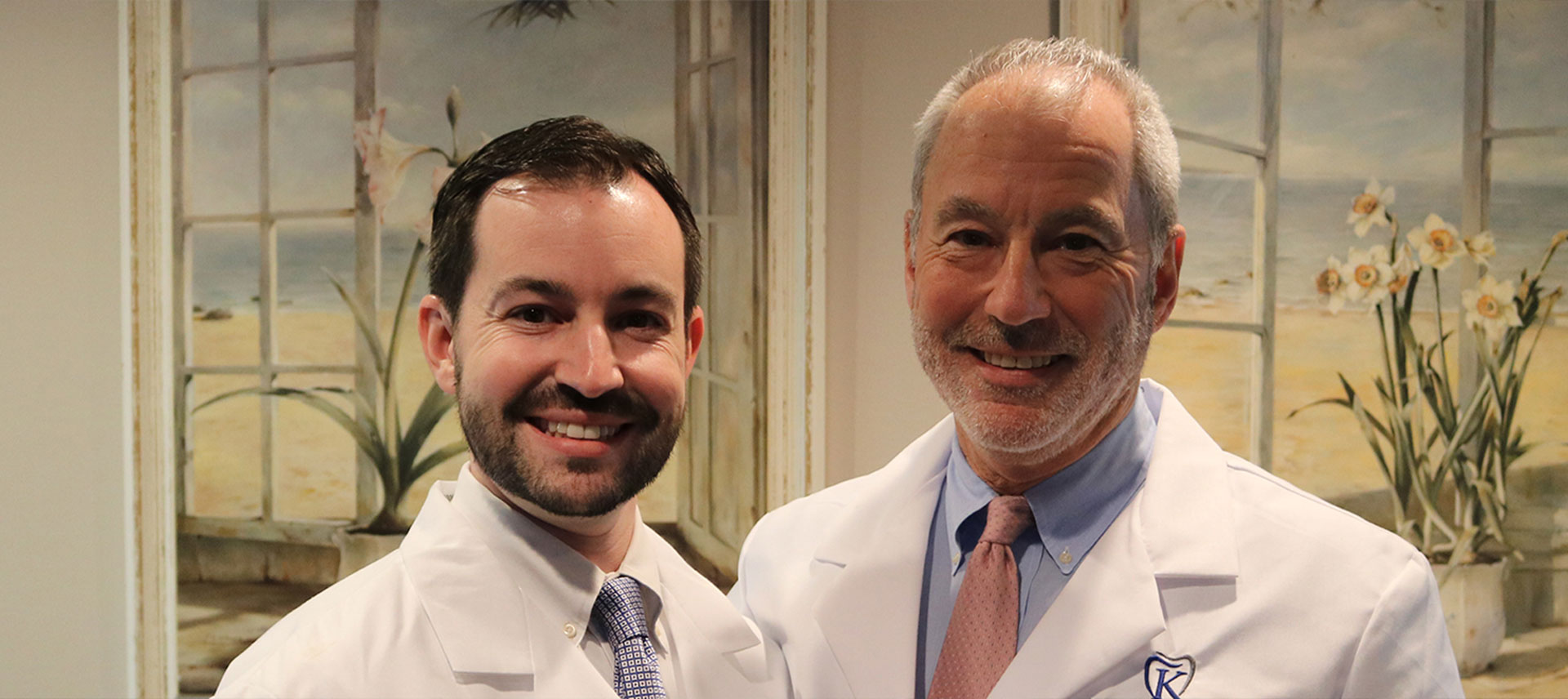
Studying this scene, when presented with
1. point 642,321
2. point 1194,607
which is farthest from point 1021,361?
point 642,321

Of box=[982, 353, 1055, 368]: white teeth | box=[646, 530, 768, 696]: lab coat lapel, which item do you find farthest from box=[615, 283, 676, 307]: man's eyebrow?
box=[982, 353, 1055, 368]: white teeth

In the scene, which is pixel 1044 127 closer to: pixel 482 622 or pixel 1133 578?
pixel 1133 578

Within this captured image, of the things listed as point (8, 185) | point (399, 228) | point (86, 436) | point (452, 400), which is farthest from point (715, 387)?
point (8, 185)

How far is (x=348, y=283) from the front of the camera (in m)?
2.60

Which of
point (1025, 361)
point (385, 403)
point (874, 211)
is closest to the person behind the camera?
point (1025, 361)

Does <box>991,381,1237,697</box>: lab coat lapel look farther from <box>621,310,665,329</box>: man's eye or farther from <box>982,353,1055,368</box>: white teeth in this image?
<box>621,310,665,329</box>: man's eye

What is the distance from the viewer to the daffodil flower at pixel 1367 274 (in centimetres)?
251

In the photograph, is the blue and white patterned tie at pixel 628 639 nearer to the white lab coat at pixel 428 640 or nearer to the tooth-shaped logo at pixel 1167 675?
the white lab coat at pixel 428 640

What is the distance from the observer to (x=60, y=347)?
2428 millimetres

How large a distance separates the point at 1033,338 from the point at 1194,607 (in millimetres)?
380

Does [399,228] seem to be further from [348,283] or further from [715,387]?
[715,387]

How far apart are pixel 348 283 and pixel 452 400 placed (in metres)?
0.34

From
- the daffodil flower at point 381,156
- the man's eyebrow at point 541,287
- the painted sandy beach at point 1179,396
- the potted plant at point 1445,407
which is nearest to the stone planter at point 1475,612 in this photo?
the potted plant at point 1445,407

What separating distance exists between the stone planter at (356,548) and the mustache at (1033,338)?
1.66 m
